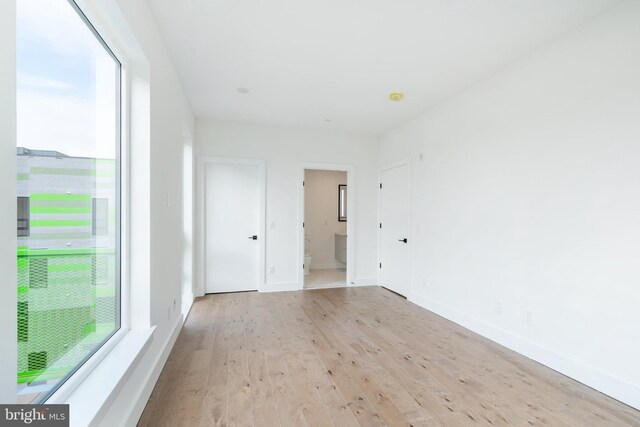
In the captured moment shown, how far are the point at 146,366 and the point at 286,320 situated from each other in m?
1.65

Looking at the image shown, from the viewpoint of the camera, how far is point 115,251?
1842mm

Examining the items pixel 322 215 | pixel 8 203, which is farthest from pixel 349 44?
pixel 322 215

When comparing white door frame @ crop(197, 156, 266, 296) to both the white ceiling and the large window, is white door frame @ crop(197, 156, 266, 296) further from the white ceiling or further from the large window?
the large window

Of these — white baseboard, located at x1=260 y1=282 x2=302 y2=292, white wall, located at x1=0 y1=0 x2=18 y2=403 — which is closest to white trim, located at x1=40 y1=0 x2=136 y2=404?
white wall, located at x1=0 y1=0 x2=18 y2=403

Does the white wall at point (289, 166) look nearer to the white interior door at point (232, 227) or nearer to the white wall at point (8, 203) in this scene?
the white interior door at point (232, 227)

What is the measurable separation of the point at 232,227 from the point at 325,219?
2.77 meters

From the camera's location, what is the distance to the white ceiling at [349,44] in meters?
2.04

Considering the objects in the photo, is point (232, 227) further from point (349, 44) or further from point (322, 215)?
point (349, 44)

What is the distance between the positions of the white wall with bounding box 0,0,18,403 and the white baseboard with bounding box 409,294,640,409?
326 cm

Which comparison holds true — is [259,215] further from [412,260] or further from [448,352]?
[448,352]

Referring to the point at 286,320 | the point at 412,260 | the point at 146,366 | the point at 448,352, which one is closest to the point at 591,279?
the point at 448,352

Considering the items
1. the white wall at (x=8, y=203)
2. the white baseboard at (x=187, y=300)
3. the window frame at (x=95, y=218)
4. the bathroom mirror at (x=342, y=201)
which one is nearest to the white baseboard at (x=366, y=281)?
the bathroom mirror at (x=342, y=201)

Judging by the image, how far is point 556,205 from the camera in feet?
7.83

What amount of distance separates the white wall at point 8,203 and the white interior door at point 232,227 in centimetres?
365
